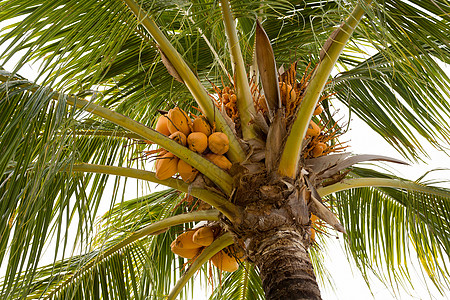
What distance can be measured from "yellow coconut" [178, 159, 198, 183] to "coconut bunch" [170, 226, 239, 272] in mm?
331

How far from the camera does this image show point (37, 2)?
2.25 metres

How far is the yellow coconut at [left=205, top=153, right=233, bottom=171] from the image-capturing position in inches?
79.0

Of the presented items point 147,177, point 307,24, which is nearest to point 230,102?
point 147,177

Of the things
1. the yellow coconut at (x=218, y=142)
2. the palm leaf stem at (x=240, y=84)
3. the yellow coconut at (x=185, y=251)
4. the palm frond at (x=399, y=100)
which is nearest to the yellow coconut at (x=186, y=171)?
the yellow coconut at (x=218, y=142)

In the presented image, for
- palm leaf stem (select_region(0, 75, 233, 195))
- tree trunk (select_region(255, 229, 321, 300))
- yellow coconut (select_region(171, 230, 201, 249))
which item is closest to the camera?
tree trunk (select_region(255, 229, 321, 300))

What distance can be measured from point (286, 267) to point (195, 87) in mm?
821

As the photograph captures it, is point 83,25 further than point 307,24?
No

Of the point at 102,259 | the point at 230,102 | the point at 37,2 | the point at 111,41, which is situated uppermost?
the point at 37,2

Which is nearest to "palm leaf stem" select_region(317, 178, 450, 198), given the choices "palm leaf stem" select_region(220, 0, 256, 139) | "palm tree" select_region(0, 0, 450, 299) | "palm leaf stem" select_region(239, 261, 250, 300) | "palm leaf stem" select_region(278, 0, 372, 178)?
"palm tree" select_region(0, 0, 450, 299)

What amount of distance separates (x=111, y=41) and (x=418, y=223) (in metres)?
2.03

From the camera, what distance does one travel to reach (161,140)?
1876 mm

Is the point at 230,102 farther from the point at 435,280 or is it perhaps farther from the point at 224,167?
the point at 435,280

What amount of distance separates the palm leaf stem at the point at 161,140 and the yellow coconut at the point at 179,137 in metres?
0.07

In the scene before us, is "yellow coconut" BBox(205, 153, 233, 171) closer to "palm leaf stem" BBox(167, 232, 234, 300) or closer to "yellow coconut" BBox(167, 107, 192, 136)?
"yellow coconut" BBox(167, 107, 192, 136)
